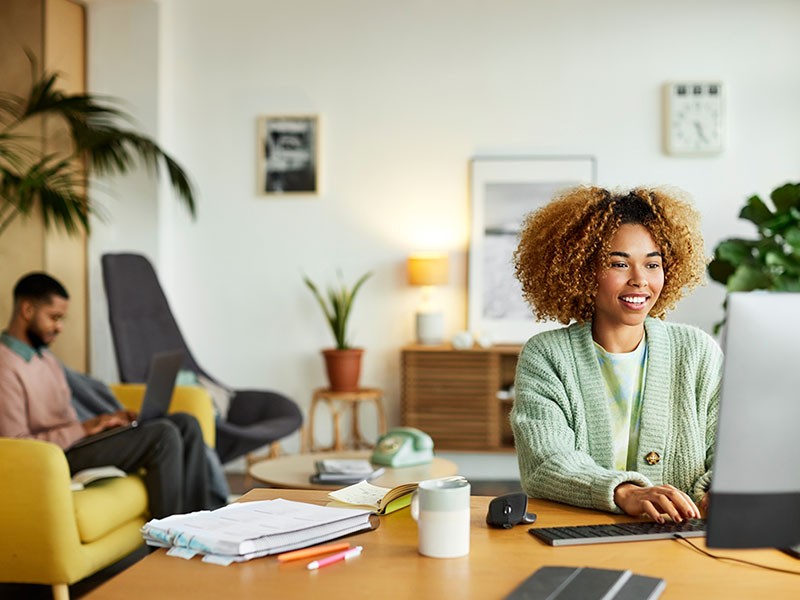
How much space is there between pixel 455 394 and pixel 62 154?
2697mm

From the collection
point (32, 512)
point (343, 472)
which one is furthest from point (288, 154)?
point (32, 512)

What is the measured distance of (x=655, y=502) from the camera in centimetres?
170

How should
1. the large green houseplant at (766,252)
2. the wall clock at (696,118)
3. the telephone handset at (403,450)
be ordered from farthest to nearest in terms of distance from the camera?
the wall clock at (696,118), the large green houseplant at (766,252), the telephone handset at (403,450)

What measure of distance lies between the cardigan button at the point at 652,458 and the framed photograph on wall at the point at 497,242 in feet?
13.2

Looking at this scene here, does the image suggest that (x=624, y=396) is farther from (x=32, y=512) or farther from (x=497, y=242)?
(x=497, y=242)

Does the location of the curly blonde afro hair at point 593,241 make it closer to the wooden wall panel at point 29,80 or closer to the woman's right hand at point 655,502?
the woman's right hand at point 655,502

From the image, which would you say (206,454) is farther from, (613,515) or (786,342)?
(786,342)

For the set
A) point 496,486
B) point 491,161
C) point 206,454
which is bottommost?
point 496,486

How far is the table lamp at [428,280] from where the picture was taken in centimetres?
→ 582

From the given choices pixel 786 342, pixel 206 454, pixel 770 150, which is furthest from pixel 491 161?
pixel 786 342

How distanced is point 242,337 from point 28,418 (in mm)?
2514

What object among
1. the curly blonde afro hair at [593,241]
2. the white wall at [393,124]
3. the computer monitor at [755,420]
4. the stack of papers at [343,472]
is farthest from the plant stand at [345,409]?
the computer monitor at [755,420]

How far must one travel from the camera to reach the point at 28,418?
3.79m

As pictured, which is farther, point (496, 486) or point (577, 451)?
point (496, 486)
